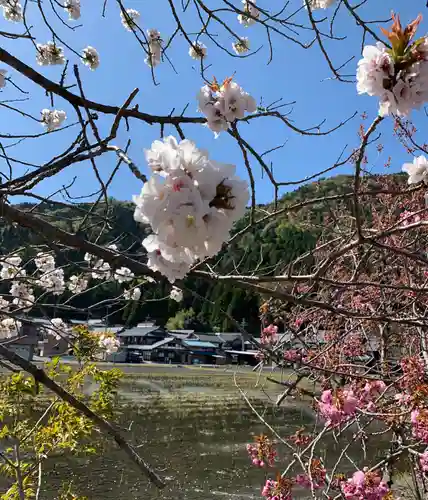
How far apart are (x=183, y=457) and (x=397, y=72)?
9365mm

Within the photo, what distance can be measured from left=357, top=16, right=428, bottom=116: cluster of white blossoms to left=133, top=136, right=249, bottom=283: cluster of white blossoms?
58 centimetres

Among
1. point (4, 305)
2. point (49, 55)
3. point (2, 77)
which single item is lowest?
point (4, 305)

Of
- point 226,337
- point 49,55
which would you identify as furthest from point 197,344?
point 49,55

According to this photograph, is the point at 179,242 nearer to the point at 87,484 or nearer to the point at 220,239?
the point at 220,239

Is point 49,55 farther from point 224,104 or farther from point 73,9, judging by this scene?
point 224,104

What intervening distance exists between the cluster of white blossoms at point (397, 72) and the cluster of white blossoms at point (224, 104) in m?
0.38

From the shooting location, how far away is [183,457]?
9164 millimetres

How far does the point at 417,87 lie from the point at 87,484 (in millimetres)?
7816

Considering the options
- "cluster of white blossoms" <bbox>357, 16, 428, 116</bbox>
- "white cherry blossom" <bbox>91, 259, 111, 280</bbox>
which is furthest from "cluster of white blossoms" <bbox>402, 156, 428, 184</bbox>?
"white cherry blossom" <bbox>91, 259, 111, 280</bbox>

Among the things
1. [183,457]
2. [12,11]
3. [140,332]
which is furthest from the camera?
[140,332]

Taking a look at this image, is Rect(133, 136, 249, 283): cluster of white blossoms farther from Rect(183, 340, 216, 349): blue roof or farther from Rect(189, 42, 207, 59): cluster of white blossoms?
Rect(183, 340, 216, 349): blue roof

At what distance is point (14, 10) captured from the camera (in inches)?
117

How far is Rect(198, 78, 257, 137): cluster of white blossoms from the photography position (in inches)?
57.2

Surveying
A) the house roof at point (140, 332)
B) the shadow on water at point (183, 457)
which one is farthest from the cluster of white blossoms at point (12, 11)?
the house roof at point (140, 332)
